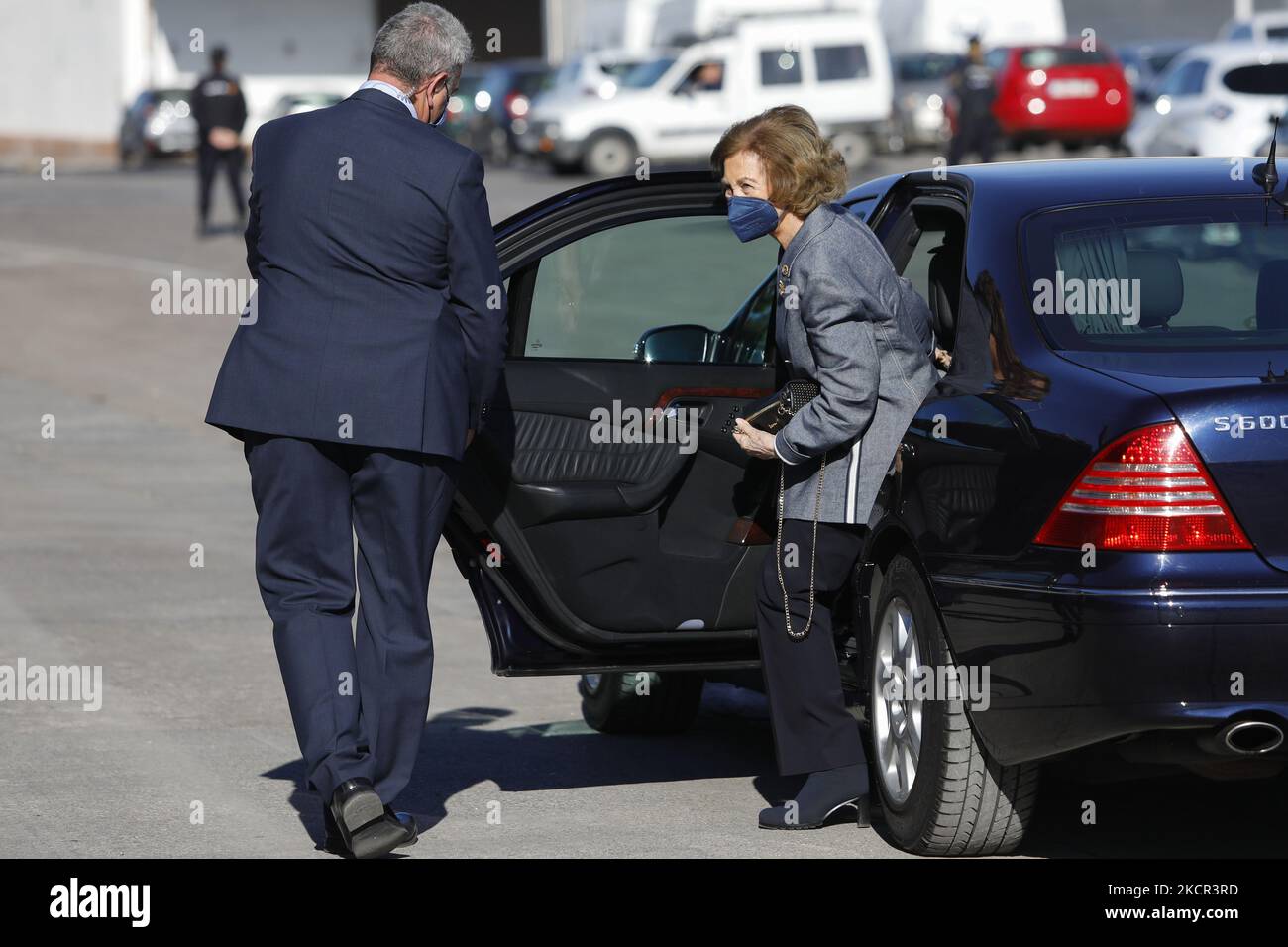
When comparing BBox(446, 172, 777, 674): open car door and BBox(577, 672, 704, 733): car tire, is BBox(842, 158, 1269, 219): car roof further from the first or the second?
BBox(577, 672, 704, 733): car tire

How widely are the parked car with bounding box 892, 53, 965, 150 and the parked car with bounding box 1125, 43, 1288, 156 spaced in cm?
968

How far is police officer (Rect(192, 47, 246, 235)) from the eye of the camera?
23172mm

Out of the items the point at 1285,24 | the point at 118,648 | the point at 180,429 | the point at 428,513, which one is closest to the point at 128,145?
the point at 1285,24

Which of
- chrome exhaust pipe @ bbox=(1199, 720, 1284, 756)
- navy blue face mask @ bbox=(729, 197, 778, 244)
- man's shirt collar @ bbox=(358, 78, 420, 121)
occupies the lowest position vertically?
chrome exhaust pipe @ bbox=(1199, 720, 1284, 756)

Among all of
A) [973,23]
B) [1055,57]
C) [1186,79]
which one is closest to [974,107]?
[1186,79]

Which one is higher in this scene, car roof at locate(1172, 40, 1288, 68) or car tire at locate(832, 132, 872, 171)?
car roof at locate(1172, 40, 1288, 68)

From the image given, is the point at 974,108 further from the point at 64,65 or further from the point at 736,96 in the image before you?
the point at 64,65

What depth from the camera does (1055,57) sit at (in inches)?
1201

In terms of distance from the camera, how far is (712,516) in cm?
553

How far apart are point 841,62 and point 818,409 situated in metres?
27.3
